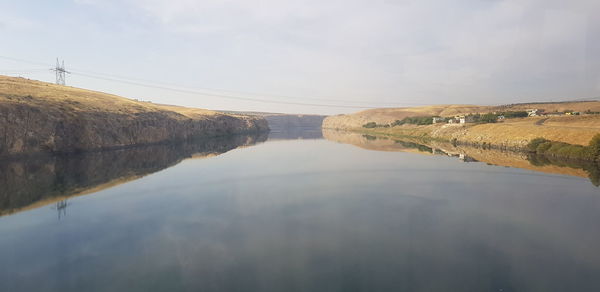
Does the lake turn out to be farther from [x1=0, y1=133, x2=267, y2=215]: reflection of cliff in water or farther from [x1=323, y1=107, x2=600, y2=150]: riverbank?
[x1=323, y1=107, x2=600, y2=150]: riverbank

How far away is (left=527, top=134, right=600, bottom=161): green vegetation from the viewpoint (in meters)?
41.7

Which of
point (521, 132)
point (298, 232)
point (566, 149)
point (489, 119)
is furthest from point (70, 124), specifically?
point (489, 119)

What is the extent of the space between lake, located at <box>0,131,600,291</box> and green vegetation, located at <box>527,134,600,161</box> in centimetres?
1271

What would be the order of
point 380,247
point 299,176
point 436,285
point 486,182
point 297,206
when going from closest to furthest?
point 436,285 → point 380,247 → point 297,206 → point 486,182 → point 299,176

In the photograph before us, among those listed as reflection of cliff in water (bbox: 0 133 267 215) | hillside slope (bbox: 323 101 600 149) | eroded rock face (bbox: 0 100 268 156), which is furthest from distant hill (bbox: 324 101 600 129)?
reflection of cliff in water (bbox: 0 133 267 215)

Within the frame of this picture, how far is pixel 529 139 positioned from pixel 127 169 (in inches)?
2585

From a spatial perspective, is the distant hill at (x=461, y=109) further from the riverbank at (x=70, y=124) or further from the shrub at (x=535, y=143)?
the riverbank at (x=70, y=124)

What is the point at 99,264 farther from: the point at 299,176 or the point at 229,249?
the point at 299,176

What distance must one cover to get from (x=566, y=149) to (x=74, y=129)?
7978cm

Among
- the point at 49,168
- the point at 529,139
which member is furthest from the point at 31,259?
the point at 529,139

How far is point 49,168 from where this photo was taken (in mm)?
37531

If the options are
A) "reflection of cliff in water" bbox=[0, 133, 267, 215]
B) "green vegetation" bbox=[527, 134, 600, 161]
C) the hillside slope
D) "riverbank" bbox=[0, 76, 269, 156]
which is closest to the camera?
"reflection of cliff in water" bbox=[0, 133, 267, 215]

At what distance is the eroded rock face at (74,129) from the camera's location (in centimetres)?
4478

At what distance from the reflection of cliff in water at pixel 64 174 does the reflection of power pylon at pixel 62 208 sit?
3.76 ft
